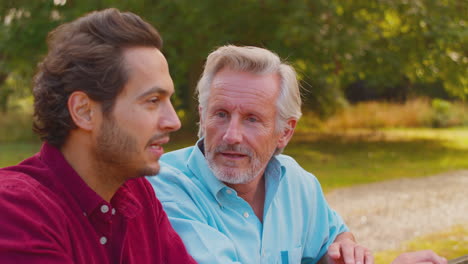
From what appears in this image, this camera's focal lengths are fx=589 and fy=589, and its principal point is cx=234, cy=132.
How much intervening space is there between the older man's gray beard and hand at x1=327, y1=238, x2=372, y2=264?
477 millimetres

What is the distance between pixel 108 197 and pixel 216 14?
11.6 m

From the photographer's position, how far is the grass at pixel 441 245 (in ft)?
18.2

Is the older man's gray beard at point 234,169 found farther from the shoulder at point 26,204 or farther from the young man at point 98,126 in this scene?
the shoulder at point 26,204

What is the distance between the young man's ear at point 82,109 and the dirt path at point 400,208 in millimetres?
4907

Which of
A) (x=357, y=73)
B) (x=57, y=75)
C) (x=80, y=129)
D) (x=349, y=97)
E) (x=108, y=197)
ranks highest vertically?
(x=57, y=75)


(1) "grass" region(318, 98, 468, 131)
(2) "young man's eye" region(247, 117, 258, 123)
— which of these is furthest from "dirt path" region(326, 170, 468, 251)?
(1) "grass" region(318, 98, 468, 131)

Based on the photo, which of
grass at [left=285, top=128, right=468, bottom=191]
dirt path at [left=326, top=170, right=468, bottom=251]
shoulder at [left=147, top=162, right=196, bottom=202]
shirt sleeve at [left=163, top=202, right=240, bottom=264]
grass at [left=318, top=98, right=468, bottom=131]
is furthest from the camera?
grass at [left=318, top=98, right=468, bottom=131]

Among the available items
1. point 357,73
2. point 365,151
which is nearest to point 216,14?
point 357,73

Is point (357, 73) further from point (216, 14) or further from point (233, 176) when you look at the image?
point (233, 176)

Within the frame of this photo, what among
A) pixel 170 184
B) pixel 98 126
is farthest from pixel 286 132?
pixel 98 126

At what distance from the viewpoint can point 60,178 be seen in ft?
5.59

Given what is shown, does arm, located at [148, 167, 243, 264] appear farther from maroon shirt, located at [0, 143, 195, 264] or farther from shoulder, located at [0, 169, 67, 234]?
shoulder, located at [0, 169, 67, 234]

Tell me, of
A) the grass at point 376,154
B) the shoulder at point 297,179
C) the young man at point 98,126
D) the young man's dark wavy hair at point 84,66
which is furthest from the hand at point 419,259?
the grass at point 376,154

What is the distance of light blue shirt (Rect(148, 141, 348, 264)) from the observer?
2.28 metres
